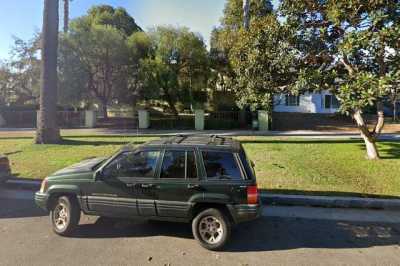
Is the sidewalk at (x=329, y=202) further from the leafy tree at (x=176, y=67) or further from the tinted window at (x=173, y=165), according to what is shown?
the leafy tree at (x=176, y=67)

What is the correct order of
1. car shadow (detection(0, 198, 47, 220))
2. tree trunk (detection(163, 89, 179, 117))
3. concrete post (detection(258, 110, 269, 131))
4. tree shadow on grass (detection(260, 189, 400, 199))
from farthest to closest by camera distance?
1. tree trunk (detection(163, 89, 179, 117))
2. concrete post (detection(258, 110, 269, 131))
3. tree shadow on grass (detection(260, 189, 400, 199))
4. car shadow (detection(0, 198, 47, 220))

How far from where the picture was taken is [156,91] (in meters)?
22.2

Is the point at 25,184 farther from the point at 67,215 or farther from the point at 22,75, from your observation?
the point at 22,75

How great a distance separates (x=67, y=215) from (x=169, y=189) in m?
1.81

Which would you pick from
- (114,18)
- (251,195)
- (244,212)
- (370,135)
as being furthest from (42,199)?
(114,18)

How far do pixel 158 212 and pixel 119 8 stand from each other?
106ft

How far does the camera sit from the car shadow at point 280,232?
4828mm

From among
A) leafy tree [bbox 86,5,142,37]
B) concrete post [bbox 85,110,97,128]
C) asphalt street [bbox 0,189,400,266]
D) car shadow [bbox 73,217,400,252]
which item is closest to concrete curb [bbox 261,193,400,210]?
asphalt street [bbox 0,189,400,266]

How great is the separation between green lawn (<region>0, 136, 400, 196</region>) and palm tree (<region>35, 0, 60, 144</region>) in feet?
2.72

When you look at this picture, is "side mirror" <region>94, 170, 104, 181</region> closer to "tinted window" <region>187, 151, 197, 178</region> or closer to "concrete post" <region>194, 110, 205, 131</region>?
"tinted window" <region>187, 151, 197, 178</region>

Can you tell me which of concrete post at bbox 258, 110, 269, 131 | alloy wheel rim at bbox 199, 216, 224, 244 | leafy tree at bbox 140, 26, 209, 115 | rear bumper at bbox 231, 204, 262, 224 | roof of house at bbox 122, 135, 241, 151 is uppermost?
leafy tree at bbox 140, 26, 209, 115

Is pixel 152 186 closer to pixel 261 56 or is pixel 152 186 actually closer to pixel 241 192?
pixel 241 192

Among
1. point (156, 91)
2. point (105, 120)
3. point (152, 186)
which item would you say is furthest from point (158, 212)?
point (105, 120)

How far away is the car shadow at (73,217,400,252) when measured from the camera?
4.83m
